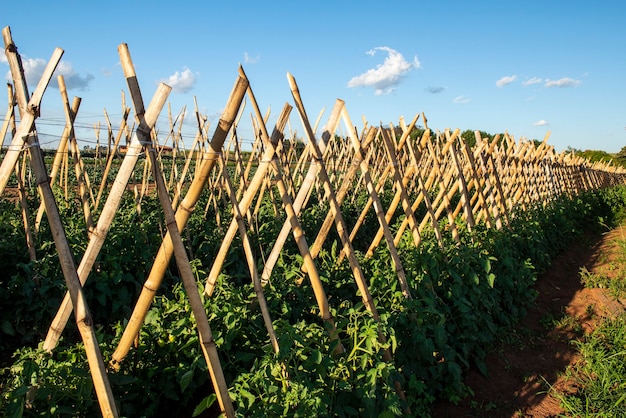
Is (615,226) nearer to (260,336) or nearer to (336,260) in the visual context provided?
(336,260)

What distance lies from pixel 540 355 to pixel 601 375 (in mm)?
782

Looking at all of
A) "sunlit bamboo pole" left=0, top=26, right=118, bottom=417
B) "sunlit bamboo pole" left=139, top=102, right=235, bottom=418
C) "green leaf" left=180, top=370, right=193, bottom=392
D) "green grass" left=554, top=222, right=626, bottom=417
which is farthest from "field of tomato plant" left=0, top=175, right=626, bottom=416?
"green grass" left=554, top=222, right=626, bottom=417

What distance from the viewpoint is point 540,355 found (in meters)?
4.68

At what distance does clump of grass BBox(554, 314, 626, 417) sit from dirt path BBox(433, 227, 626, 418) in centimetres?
16

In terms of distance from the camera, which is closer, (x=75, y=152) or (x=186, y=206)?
(x=186, y=206)

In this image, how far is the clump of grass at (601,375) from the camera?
3449mm

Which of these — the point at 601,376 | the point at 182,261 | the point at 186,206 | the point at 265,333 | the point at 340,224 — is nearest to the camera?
the point at 182,261

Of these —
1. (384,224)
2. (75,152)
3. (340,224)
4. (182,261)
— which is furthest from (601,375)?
(75,152)

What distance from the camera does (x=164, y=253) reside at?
2.21 m

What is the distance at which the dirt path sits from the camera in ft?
12.0

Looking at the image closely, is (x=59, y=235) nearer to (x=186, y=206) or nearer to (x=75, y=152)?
(x=186, y=206)

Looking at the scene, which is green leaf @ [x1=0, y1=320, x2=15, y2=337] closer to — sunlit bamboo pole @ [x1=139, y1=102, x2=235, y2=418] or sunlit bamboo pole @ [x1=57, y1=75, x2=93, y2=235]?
sunlit bamboo pole @ [x1=57, y1=75, x2=93, y2=235]

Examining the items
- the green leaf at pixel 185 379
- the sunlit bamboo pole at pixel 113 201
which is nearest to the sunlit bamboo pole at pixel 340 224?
the sunlit bamboo pole at pixel 113 201

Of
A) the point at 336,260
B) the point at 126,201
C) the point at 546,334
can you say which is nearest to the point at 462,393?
the point at 336,260
